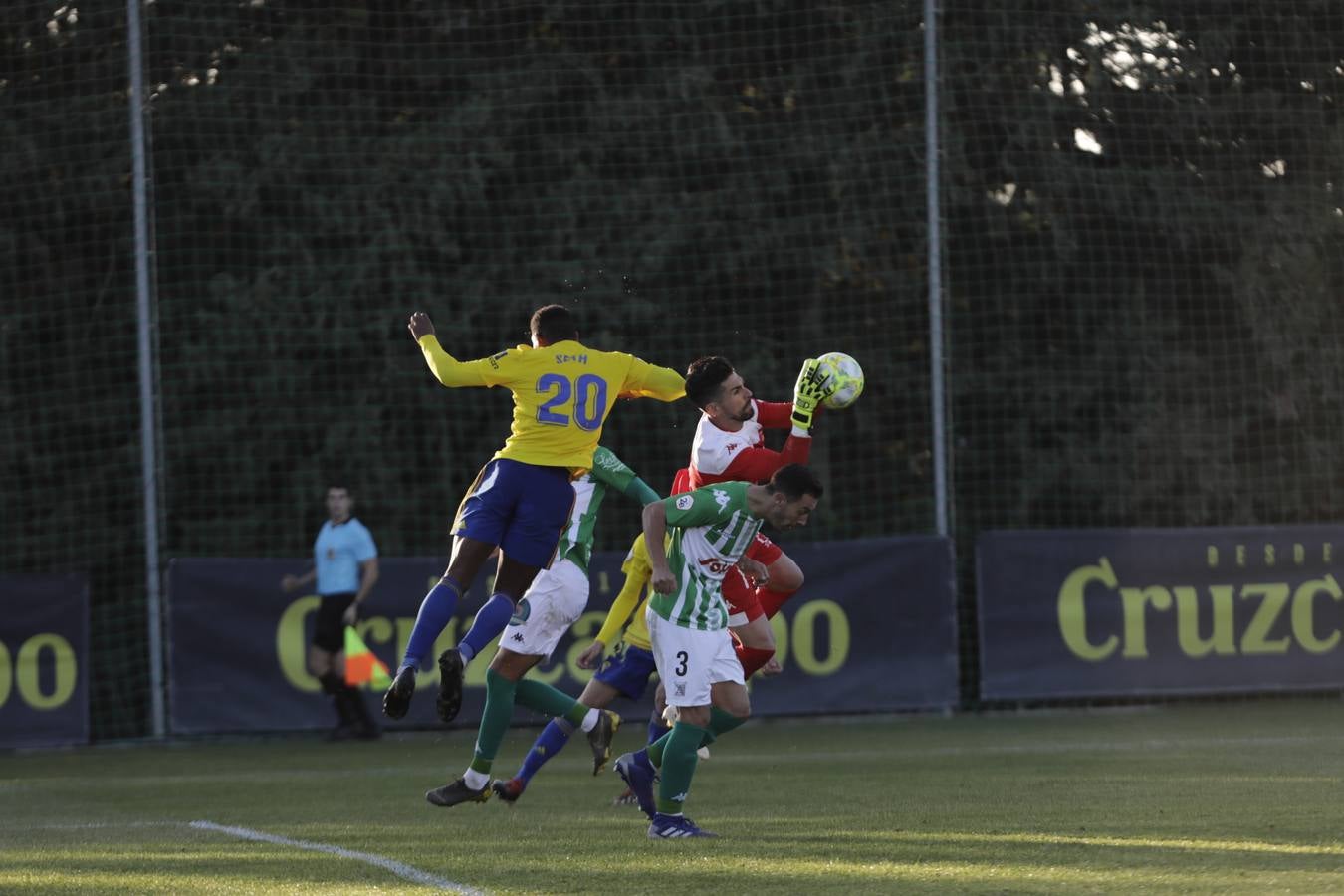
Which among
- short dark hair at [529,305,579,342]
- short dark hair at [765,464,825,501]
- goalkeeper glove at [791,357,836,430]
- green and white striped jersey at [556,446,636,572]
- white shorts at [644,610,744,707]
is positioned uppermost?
short dark hair at [529,305,579,342]

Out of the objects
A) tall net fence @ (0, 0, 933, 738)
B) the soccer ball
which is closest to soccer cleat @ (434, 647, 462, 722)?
the soccer ball

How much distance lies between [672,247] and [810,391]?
8.79 metres

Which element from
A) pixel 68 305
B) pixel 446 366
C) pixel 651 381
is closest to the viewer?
pixel 446 366

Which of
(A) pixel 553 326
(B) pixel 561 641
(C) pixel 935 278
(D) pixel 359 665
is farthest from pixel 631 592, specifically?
(C) pixel 935 278

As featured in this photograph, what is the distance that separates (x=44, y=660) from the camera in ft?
48.6

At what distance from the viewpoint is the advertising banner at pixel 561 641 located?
49.6 ft

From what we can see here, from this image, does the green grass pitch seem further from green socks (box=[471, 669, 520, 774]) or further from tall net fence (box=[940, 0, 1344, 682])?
tall net fence (box=[940, 0, 1344, 682])

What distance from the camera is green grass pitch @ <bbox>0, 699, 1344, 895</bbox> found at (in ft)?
21.9

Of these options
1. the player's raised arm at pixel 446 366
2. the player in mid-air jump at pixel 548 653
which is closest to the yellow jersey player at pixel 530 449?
the player's raised arm at pixel 446 366

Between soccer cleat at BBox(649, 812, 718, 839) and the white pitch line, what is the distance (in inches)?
43.0

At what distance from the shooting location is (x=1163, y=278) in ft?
60.7

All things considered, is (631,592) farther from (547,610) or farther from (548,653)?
(548,653)

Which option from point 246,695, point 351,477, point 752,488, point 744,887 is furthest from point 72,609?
point 744,887

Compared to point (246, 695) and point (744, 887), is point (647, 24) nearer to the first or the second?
point (246, 695)
